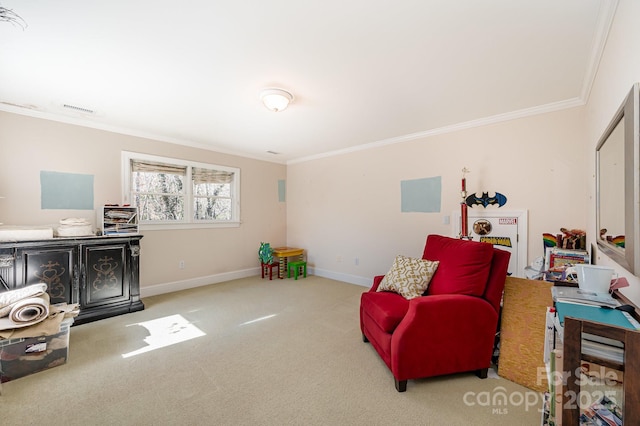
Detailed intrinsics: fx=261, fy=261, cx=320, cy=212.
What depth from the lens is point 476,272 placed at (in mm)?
1939

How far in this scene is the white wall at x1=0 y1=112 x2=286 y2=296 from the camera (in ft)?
9.68

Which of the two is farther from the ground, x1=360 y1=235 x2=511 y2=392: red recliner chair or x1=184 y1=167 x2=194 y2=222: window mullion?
x1=184 y1=167 x2=194 y2=222: window mullion

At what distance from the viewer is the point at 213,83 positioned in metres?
2.40

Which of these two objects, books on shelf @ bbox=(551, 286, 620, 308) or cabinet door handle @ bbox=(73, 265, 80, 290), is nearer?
books on shelf @ bbox=(551, 286, 620, 308)

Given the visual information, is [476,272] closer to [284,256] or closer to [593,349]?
[593,349]

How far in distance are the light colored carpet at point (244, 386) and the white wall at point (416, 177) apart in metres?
1.78

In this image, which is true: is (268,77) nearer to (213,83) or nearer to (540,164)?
(213,83)

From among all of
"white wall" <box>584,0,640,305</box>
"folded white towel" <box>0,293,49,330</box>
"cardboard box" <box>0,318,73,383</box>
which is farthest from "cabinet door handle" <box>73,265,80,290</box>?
"white wall" <box>584,0,640,305</box>

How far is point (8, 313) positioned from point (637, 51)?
14.2ft

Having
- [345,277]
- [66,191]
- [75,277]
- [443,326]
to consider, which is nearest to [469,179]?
[443,326]

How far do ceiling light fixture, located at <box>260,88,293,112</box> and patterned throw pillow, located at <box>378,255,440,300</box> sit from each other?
1.93 meters

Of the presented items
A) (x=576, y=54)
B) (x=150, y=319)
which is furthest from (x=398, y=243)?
(x=150, y=319)

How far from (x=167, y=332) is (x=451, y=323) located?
8.80ft

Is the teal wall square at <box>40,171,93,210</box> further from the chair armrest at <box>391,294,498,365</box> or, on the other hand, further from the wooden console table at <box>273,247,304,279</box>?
the chair armrest at <box>391,294,498,365</box>
